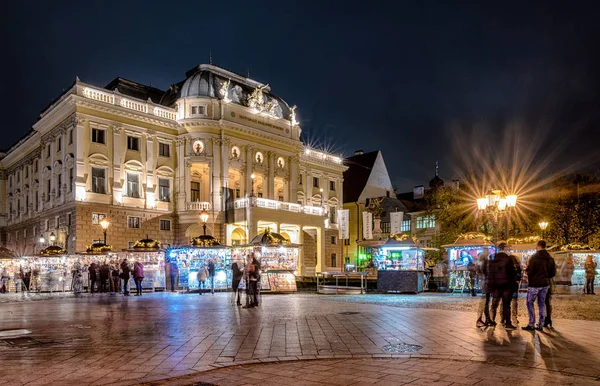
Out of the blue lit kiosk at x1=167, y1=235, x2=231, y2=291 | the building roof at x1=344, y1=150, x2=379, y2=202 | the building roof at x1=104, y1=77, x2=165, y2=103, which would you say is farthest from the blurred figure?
the building roof at x1=344, y1=150, x2=379, y2=202

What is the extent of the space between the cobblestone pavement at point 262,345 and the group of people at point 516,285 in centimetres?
52

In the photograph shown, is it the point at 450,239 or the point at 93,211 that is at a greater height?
the point at 93,211

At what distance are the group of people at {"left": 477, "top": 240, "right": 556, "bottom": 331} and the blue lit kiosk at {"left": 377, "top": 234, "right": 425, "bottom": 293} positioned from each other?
1319cm

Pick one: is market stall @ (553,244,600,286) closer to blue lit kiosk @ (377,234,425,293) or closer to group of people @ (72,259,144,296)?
blue lit kiosk @ (377,234,425,293)

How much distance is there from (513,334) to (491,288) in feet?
4.73

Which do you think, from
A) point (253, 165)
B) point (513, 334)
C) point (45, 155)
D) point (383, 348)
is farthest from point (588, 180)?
point (45, 155)

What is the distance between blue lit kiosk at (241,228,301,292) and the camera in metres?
27.9

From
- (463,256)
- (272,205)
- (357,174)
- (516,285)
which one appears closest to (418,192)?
(357,174)

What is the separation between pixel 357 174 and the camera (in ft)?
235

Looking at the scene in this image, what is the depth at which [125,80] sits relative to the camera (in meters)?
48.5

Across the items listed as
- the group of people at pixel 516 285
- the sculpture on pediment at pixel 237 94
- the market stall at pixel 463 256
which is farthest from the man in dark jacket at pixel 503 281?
the sculpture on pediment at pixel 237 94

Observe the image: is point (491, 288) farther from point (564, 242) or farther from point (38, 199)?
point (38, 199)

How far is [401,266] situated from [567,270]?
38.1ft

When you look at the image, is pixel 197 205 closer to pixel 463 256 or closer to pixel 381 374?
pixel 463 256
